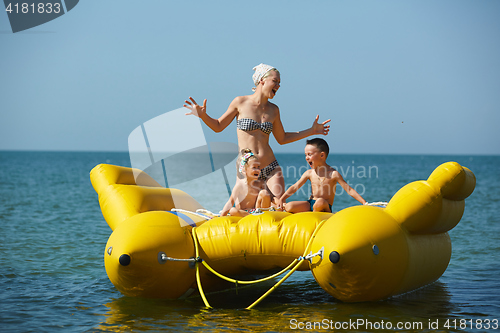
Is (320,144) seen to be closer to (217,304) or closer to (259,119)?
(259,119)

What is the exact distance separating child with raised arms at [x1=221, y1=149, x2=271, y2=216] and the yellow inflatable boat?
37cm

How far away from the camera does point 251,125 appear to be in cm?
559

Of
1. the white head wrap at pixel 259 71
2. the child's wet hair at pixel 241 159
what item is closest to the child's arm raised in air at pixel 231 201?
the child's wet hair at pixel 241 159

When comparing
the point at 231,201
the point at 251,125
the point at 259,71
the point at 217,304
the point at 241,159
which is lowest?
the point at 217,304

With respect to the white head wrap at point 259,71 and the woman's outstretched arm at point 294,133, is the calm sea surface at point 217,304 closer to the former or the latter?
the woman's outstretched arm at point 294,133

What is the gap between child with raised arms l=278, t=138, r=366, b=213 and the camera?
209 inches

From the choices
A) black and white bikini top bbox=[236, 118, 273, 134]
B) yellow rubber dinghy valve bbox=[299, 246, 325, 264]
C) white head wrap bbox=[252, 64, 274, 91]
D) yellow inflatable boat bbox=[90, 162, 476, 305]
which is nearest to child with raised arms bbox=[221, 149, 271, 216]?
black and white bikini top bbox=[236, 118, 273, 134]

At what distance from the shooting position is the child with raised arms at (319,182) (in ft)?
17.5

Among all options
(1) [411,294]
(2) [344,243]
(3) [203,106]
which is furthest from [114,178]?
(1) [411,294]

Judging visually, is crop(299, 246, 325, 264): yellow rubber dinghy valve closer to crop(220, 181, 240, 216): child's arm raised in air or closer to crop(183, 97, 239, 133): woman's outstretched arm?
crop(220, 181, 240, 216): child's arm raised in air

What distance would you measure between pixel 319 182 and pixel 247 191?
0.69 metres

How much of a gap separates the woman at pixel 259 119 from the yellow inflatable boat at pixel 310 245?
73 cm

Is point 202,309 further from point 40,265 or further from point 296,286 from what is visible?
point 40,265

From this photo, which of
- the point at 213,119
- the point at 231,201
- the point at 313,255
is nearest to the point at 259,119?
the point at 213,119
